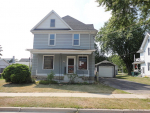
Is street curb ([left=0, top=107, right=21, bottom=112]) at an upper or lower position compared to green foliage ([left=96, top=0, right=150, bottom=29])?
lower

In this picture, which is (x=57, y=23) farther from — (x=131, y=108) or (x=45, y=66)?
(x=131, y=108)

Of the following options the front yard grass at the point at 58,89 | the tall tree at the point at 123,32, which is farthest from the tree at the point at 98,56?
the front yard grass at the point at 58,89

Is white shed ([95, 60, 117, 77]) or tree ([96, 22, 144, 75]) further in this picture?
tree ([96, 22, 144, 75])

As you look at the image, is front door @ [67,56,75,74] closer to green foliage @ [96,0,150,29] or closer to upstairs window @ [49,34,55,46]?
upstairs window @ [49,34,55,46]

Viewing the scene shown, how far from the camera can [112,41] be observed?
3284 centimetres

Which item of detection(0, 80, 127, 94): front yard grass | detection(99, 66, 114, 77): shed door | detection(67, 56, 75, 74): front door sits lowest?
detection(0, 80, 127, 94): front yard grass

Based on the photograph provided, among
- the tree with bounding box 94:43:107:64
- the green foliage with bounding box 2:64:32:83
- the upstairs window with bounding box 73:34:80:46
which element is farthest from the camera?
the tree with bounding box 94:43:107:64

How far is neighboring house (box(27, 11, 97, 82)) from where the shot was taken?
15031 mm

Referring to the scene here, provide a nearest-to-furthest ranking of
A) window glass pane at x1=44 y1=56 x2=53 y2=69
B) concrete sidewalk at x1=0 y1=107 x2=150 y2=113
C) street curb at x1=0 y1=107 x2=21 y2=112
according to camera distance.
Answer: concrete sidewalk at x1=0 y1=107 x2=150 y2=113
street curb at x1=0 y1=107 x2=21 y2=112
window glass pane at x1=44 y1=56 x2=53 y2=69

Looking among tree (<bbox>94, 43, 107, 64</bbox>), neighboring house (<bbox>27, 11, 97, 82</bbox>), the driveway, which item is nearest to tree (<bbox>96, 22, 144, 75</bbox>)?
tree (<bbox>94, 43, 107, 64</bbox>)

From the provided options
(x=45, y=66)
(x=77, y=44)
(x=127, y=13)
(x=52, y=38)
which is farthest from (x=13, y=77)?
(x=127, y=13)

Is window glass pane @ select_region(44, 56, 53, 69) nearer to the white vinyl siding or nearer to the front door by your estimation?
the white vinyl siding

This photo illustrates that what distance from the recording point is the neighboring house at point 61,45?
15.0 metres

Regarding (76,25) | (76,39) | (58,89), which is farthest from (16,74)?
(76,25)
